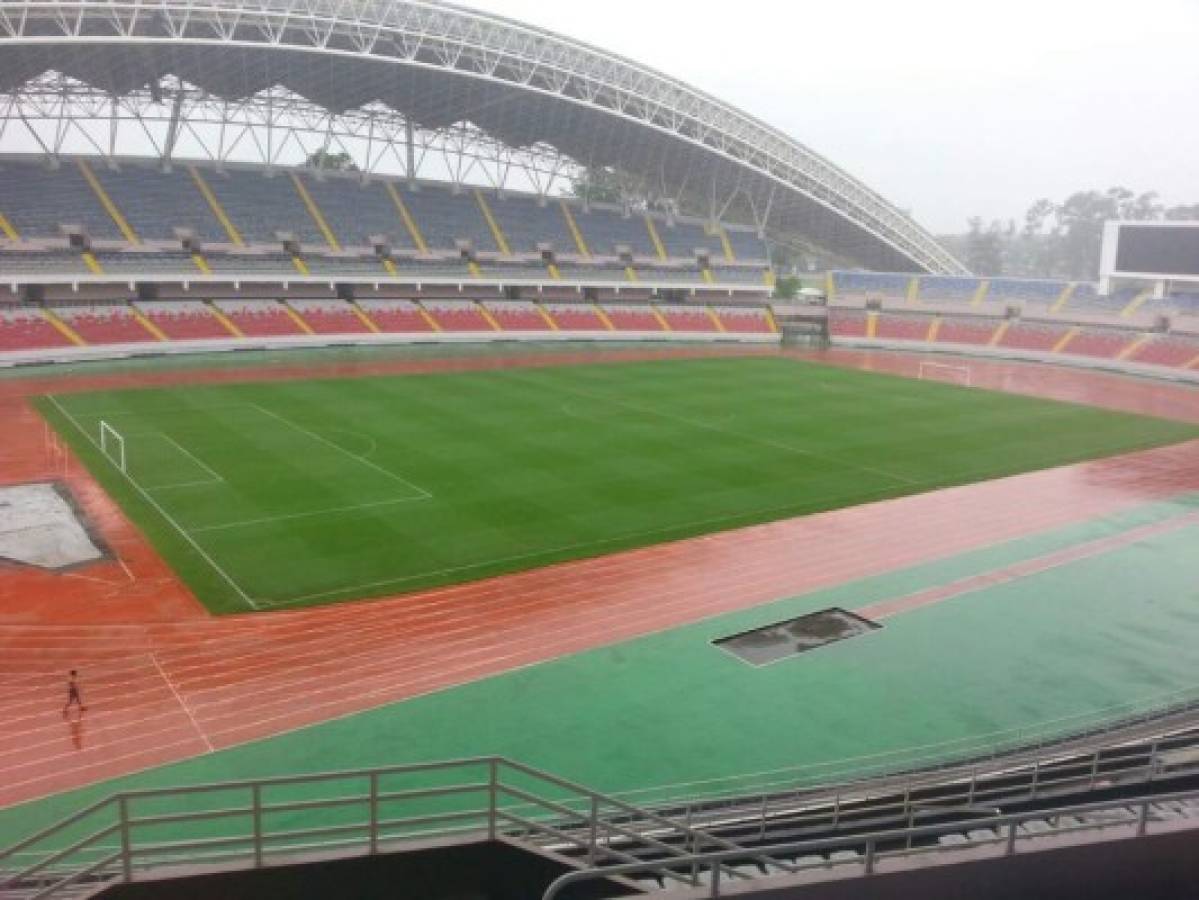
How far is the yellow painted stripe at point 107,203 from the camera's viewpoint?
5019cm

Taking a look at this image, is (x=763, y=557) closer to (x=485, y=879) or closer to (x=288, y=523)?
(x=288, y=523)

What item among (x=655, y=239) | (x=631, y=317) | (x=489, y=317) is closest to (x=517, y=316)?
(x=489, y=317)

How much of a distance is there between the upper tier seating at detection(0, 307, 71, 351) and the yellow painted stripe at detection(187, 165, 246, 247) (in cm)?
1148

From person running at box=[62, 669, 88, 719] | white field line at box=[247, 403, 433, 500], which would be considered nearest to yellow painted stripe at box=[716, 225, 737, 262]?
white field line at box=[247, 403, 433, 500]

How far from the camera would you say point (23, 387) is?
121 ft

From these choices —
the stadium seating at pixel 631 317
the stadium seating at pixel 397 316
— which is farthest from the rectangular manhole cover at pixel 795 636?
the stadium seating at pixel 631 317

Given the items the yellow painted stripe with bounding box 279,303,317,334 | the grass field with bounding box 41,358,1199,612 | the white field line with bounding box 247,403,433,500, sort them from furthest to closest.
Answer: the yellow painted stripe with bounding box 279,303,317,334
the white field line with bounding box 247,403,433,500
the grass field with bounding box 41,358,1199,612

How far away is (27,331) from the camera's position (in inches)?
1690

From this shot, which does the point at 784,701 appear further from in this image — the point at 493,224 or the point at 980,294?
the point at 980,294

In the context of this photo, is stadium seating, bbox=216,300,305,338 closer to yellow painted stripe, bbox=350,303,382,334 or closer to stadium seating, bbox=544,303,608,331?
yellow painted stripe, bbox=350,303,382,334

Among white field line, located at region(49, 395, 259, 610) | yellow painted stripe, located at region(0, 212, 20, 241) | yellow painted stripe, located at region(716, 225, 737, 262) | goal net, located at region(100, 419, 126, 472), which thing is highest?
yellow painted stripe, located at region(716, 225, 737, 262)

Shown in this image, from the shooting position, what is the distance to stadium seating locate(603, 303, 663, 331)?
5969 centimetres

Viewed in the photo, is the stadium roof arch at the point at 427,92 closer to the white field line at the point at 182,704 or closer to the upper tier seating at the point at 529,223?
the upper tier seating at the point at 529,223

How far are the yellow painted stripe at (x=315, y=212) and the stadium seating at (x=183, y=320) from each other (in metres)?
9.07
